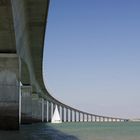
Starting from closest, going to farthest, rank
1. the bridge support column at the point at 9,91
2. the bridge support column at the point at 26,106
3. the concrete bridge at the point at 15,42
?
the concrete bridge at the point at 15,42 → the bridge support column at the point at 9,91 → the bridge support column at the point at 26,106

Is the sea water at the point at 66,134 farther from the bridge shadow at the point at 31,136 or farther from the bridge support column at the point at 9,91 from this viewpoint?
the bridge support column at the point at 9,91

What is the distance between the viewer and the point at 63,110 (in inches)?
5404

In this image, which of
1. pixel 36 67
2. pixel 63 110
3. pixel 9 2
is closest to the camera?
pixel 9 2

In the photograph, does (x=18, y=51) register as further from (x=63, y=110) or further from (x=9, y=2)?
(x=63, y=110)

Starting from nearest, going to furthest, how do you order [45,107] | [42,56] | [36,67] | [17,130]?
[17,130]
[42,56]
[36,67]
[45,107]

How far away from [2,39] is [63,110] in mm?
112373

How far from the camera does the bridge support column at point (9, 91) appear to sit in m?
28.6

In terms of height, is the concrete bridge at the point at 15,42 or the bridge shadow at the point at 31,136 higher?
the concrete bridge at the point at 15,42

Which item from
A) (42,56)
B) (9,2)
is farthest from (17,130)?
(42,56)

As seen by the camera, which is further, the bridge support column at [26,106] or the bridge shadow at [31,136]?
the bridge support column at [26,106]

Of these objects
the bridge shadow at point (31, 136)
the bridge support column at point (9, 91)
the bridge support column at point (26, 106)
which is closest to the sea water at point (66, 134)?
the bridge shadow at point (31, 136)

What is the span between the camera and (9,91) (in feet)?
96.6

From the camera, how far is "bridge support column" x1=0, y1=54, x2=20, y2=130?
93.7 feet

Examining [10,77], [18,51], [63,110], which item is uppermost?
[18,51]
